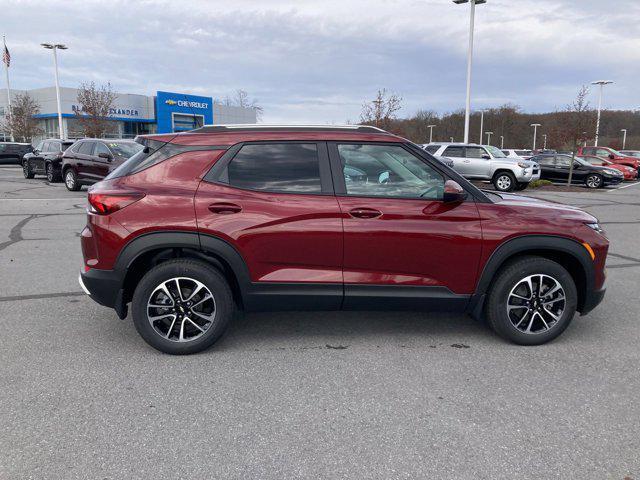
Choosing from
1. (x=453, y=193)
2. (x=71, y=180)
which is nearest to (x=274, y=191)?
(x=453, y=193)

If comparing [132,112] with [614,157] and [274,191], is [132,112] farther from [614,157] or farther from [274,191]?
[274,191]

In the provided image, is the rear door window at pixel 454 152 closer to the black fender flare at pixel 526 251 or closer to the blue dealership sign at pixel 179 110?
the black fender flare at pixel 526 251

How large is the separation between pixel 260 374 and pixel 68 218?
9.06 m

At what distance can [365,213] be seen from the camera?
12.8 feet

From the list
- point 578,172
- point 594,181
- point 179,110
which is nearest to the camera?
point 594,181

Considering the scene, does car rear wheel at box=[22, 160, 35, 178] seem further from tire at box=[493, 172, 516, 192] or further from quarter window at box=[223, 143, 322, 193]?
quarter window at box=[223, 143, 322, 193]

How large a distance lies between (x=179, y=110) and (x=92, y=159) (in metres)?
42.7

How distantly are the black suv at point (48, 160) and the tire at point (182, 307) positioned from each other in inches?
692

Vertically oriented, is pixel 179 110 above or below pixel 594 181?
above

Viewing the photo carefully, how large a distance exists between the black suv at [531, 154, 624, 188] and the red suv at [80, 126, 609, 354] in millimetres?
21848

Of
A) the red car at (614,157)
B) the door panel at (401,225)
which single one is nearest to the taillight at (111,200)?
the door panel at (401,225)

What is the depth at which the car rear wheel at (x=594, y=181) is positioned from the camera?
23.2 m

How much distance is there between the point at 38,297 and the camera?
5.43m

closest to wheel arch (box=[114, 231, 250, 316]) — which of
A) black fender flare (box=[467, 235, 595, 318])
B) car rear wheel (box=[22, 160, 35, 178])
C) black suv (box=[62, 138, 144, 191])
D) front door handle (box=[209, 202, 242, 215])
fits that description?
front door handle (box=[209, 202, 242, 215])
